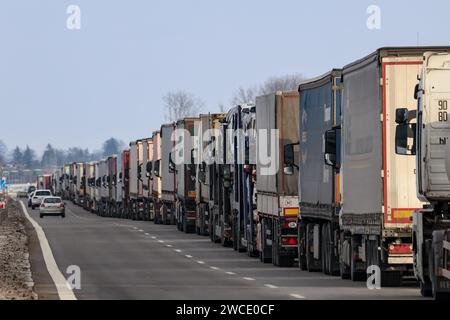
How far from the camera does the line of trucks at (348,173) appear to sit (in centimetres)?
2406

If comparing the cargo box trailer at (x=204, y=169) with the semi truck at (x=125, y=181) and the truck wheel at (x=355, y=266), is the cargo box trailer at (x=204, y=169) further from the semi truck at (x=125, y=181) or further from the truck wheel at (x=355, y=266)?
the semi truck at (x=125, y=181)

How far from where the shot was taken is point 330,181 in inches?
1283

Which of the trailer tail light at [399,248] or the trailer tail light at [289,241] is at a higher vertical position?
the trailer tail light at [399,248]

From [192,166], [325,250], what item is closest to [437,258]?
[325,250]

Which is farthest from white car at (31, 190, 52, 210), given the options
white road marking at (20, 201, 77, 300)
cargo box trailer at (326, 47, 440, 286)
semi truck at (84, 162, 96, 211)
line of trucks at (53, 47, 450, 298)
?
cargo box trailer at (326, 47, 440, 286)

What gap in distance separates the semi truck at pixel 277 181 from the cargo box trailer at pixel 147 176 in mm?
40998

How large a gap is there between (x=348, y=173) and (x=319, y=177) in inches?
133

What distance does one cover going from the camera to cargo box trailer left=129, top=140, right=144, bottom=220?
87.2 meters

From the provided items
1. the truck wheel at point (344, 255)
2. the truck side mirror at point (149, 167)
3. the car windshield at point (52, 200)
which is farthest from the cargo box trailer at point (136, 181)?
the truck wheel at point (344, 255)

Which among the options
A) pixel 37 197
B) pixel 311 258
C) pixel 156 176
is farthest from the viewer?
pixel 37 197

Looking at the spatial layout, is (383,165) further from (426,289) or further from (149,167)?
(149,167)

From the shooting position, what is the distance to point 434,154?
23.7 meters

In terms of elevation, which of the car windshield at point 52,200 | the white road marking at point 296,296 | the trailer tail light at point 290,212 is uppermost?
the trailer tail light at point 290,212

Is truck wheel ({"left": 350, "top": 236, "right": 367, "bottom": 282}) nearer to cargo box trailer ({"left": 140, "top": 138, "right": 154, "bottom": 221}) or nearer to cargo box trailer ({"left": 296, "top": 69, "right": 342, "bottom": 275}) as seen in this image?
cargo box trailer ({"left": 296, "top": 69, "right": 342, "bottom": 275})
